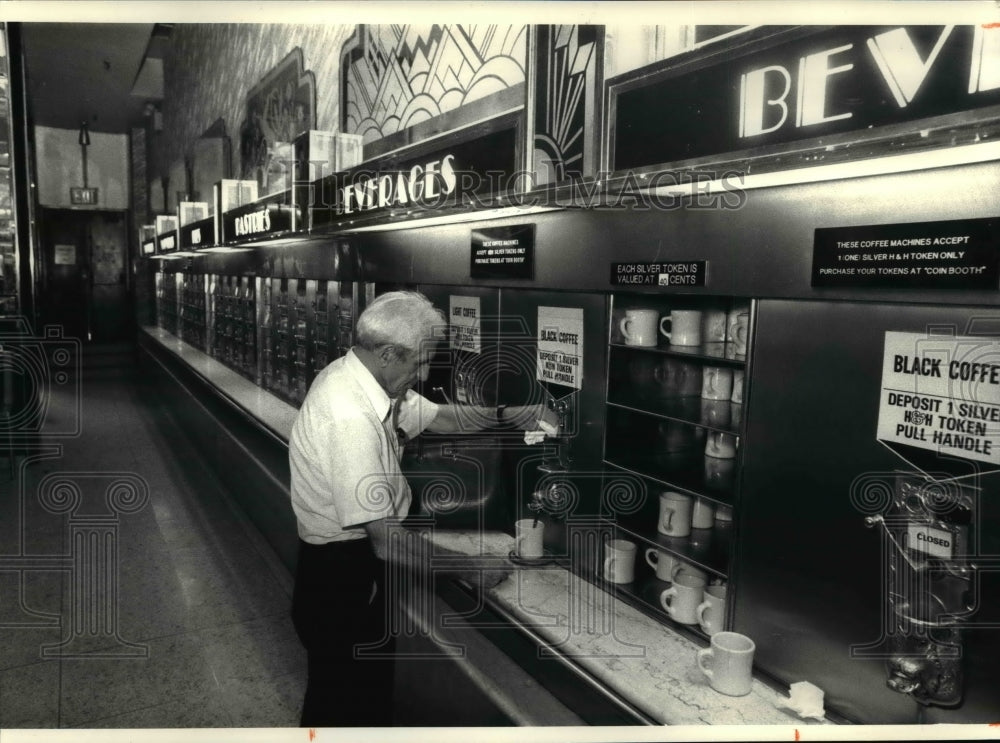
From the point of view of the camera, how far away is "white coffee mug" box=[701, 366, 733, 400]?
2305mm

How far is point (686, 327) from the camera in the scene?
2209 millimetres

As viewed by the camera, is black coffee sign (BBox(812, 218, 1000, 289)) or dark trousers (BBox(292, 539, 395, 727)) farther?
dark trousers (BBox(292, 539, 395, 727))

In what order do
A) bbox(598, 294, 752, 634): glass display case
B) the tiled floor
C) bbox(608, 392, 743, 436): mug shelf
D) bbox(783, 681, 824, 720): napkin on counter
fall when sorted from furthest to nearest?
1. the tiled floor
2. bbox(598, 294, 752, 634): glass display case
3. bbox(608, 392, 743, 436): mug shelf
4. bbox(783, 681, 824, 720): napkin on counter

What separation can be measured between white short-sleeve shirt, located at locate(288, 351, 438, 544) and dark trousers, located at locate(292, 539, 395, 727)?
0.08 metres

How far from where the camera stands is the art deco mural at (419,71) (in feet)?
10.0

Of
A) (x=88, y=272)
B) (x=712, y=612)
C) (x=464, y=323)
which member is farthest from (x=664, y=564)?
(x=88, y=272)

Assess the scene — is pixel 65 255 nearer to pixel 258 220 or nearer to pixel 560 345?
pixel 258 220

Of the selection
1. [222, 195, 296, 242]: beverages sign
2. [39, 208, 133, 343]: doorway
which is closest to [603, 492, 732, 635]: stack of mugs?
[222, 195, 296, 242]: beverages sign

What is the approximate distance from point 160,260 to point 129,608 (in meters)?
8.97

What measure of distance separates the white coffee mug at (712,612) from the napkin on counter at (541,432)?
0.79m

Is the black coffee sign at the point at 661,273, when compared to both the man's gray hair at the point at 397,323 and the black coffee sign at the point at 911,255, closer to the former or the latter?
the black coffee sign at the point at 911,255

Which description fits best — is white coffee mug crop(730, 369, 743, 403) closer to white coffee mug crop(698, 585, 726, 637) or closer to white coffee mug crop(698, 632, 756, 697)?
white coffee mug crop(698, 585, 726, 637)

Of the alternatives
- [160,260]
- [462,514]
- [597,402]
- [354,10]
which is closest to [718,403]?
[597,402]

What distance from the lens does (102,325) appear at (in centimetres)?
1423
